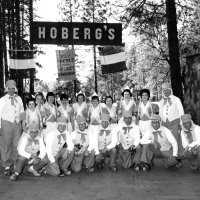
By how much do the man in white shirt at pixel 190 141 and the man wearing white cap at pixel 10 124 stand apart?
12.1ft

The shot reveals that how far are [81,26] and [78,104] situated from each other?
91.7 inches

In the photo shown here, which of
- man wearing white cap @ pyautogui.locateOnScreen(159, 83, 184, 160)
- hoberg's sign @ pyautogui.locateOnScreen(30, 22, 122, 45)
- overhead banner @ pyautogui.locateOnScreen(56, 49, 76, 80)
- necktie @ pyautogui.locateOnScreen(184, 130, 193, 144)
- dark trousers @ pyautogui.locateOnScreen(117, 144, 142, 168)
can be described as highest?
hoberg's sign @ pyautogui.locateOnScreen(30, 22, 122, 45)

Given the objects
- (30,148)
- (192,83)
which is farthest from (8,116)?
(192,83)

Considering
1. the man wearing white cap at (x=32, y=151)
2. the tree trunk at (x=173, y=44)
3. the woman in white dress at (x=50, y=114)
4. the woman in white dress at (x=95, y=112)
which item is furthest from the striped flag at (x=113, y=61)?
the man wearing white cap at (x=32, y=151)

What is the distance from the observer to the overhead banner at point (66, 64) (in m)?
10.5

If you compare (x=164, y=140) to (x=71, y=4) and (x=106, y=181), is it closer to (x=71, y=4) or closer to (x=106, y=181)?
(x=106, y=181)

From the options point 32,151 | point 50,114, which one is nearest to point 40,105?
point 50,114

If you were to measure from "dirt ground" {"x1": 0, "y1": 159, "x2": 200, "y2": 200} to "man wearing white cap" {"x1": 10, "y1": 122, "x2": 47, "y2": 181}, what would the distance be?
223mm

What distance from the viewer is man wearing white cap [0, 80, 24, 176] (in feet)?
24.5

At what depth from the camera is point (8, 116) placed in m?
7.53

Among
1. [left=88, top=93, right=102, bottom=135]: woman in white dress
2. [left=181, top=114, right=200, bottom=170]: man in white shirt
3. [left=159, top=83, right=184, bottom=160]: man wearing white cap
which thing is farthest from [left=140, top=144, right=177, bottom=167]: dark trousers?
[left=88, top=93, right=102, bottom=135]: woman in white dress

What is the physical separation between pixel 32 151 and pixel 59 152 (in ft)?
1.84

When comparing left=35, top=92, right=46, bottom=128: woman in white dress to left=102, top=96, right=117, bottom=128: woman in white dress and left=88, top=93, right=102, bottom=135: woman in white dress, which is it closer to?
left=88, top=93, right=102, bottom=135: woman in white dress

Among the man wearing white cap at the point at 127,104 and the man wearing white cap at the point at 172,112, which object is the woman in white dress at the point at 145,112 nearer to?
the man wearing white cap at the point at 127,104
